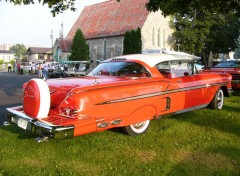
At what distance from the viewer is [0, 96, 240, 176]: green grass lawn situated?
436cm

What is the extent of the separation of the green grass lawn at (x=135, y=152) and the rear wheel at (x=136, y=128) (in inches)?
3.9

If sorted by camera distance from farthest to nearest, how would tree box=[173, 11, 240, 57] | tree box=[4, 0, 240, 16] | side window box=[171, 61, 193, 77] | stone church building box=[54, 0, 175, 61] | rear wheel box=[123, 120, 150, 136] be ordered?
tree box=[173, 11, 240, 57] → stone church building box=[54, 0, 175, 61] → tree box=[4, 0, 240, 16] → side window box=[171, 61, 193, 77] → rear wheel box=[123, 120, 150, 136]

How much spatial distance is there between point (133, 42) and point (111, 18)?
11.1 m

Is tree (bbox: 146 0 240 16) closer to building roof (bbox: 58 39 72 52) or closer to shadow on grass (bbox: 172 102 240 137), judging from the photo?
shadow on grass (bbox: 172 102 240 137)

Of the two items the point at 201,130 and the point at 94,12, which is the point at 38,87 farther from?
the point at 94,12

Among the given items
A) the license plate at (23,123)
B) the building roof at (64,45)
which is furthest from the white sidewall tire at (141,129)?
the building roof at (64,45)

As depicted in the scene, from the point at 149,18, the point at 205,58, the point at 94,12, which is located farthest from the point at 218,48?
the point at 94,12

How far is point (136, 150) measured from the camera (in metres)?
5.16

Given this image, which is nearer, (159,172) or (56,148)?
(159,172)

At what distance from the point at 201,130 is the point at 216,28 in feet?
135

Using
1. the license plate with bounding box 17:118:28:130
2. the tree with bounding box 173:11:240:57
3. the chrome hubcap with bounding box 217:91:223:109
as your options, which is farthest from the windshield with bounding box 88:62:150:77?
the tree with bounding box 173:11:240:57

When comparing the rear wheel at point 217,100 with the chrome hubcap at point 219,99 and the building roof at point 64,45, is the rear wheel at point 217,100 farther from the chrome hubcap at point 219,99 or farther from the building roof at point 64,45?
the building roof at point 64,45

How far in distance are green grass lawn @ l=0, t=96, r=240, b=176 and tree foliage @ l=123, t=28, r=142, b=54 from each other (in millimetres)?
29153

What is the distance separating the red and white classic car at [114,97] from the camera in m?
4.69
